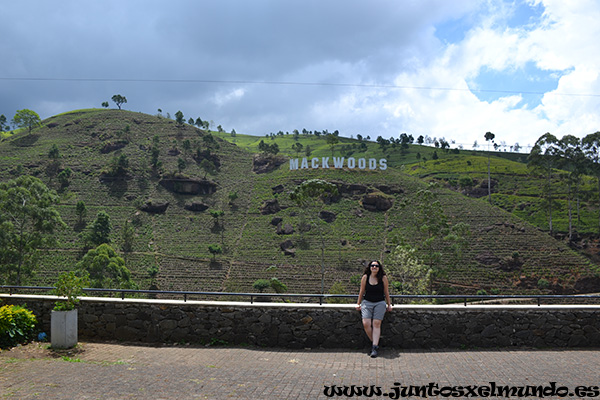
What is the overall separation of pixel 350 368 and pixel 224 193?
84203 mm

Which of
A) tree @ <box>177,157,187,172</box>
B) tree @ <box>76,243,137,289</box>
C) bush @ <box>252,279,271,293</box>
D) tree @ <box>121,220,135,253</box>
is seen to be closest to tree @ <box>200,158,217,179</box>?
tree @ <box>177,157,187,172</box>

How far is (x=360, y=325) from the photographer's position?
27.9 ft

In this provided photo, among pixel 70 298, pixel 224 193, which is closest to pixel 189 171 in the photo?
pixel 224 193

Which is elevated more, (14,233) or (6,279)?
(14,233)

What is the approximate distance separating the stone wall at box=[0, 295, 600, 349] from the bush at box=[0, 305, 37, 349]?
2.38m

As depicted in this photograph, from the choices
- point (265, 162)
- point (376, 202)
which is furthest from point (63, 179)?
point (376, 202)

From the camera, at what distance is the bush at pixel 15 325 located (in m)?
8.65

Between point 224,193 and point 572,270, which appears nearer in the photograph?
point 572,270

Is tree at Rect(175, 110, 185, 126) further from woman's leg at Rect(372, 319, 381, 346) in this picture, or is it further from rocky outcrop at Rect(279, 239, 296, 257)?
woman's leg at Rect(372, 319, 381, 346)

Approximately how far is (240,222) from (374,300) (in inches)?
2763

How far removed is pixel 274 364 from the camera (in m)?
7.39

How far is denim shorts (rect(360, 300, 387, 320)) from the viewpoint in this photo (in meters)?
8.02

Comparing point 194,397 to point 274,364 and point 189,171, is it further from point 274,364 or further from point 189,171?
point 189,171

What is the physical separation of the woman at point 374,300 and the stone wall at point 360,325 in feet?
1.42
